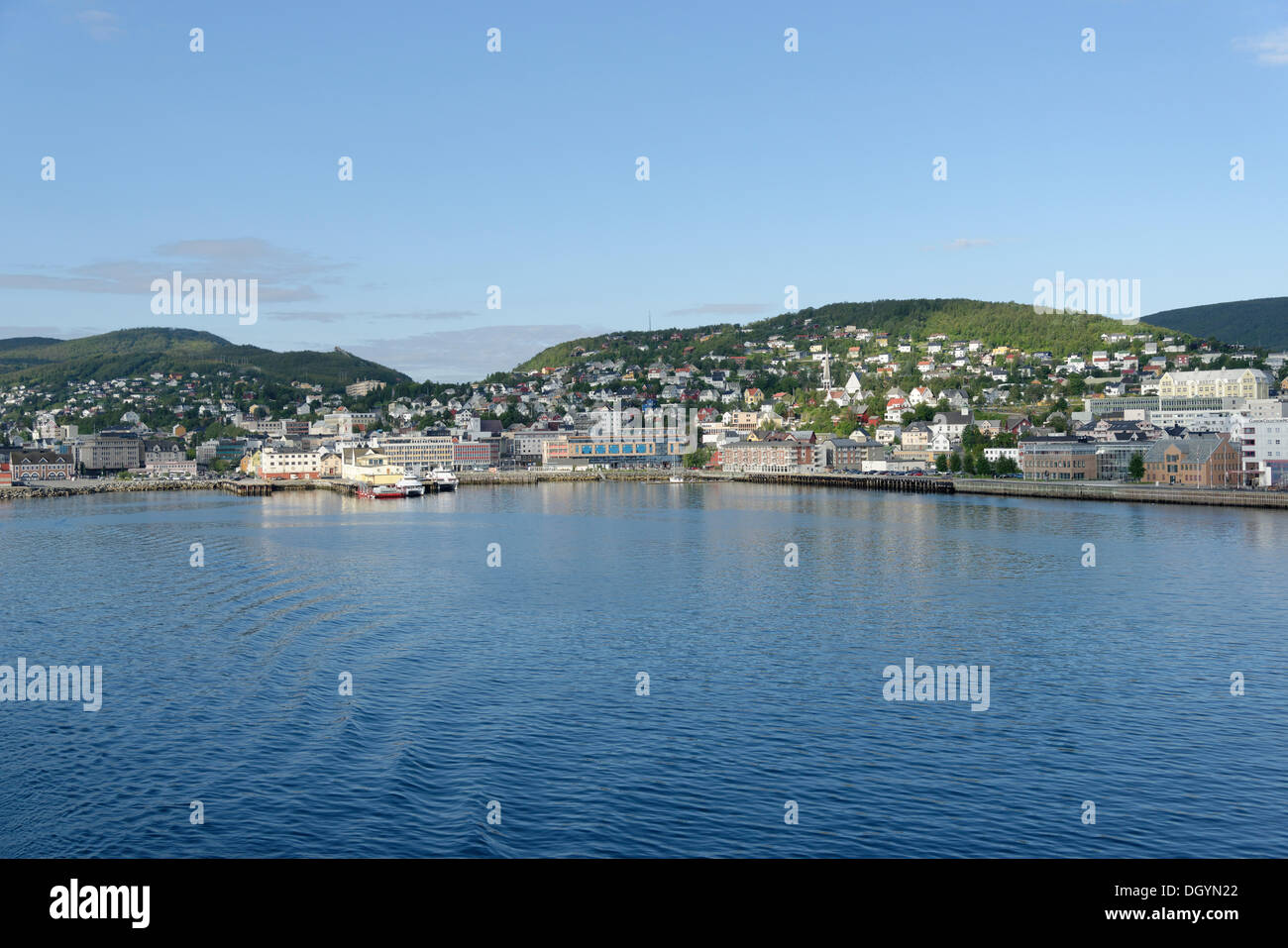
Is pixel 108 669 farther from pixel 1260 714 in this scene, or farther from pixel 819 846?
pixel 1260 714

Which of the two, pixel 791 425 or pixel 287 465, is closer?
pixel 287 465

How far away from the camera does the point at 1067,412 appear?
4673 inches

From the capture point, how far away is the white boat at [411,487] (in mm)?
91169

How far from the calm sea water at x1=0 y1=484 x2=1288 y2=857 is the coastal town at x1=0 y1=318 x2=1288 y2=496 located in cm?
5224

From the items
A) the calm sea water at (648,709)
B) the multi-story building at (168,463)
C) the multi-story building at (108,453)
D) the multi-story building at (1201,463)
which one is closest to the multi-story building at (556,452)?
the multi-story building at (168,463)

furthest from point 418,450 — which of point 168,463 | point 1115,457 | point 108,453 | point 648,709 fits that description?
point 648,709

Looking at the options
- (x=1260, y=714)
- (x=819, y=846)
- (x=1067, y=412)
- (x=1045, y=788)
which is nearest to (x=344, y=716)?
(x=819, y=846)

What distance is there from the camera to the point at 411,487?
302 ft

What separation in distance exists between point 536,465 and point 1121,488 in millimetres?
86300

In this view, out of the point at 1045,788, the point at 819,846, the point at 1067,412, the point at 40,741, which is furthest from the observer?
the point at 1067,412

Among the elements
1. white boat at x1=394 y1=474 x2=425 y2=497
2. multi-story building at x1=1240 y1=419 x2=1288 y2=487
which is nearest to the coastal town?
multi-story building at x1=1240 y1=419 x2=1288 y2=487

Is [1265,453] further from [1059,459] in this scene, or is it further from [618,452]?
[618,452]

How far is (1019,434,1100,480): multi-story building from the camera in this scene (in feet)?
279

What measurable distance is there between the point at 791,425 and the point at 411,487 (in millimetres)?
67972
